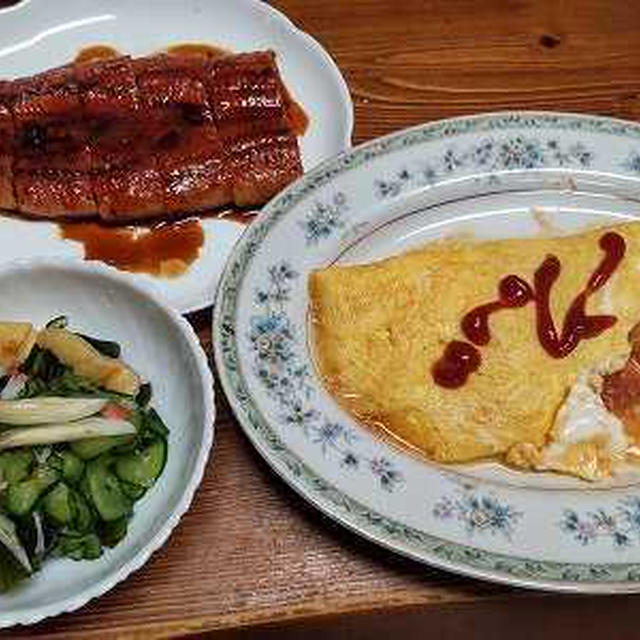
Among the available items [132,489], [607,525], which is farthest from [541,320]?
[132,489]

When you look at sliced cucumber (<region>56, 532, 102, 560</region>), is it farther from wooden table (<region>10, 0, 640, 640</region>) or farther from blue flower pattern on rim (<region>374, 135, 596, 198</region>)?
blue flower pattern on rim (<region>374, 135, 596, 198</region>)

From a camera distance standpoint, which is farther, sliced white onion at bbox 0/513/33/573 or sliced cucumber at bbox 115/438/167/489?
sliced cucumber at bbox 115/438/167/489

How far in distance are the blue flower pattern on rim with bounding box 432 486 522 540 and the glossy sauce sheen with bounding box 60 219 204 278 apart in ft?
2.20

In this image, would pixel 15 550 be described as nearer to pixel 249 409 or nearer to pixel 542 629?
pixel 249 409

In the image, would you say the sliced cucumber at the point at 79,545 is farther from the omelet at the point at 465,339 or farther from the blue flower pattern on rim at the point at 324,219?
the blue flower pattern on rim at the point at 324,219

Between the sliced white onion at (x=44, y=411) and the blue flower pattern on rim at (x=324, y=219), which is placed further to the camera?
the blue flower pattern on rim at (x=324, y=219)

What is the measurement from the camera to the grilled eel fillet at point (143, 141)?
199 cm

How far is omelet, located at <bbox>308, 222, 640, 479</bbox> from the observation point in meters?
1.70

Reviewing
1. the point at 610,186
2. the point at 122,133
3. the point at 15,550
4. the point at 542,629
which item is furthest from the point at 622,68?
the point at 15,550

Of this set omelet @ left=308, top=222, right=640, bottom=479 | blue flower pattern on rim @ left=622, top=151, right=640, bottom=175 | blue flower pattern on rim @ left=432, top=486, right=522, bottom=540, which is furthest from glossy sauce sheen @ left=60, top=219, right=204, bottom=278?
blue flower pattern on rim @ left=622, top=151, right=640, bottom=175

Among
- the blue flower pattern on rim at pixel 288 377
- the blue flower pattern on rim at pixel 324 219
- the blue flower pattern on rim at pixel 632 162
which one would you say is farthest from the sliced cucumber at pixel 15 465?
the blue flower pattern on rim at pixel 632 162

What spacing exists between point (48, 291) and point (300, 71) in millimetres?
776

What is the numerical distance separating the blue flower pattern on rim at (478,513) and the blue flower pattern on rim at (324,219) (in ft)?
1.75

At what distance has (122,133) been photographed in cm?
204
